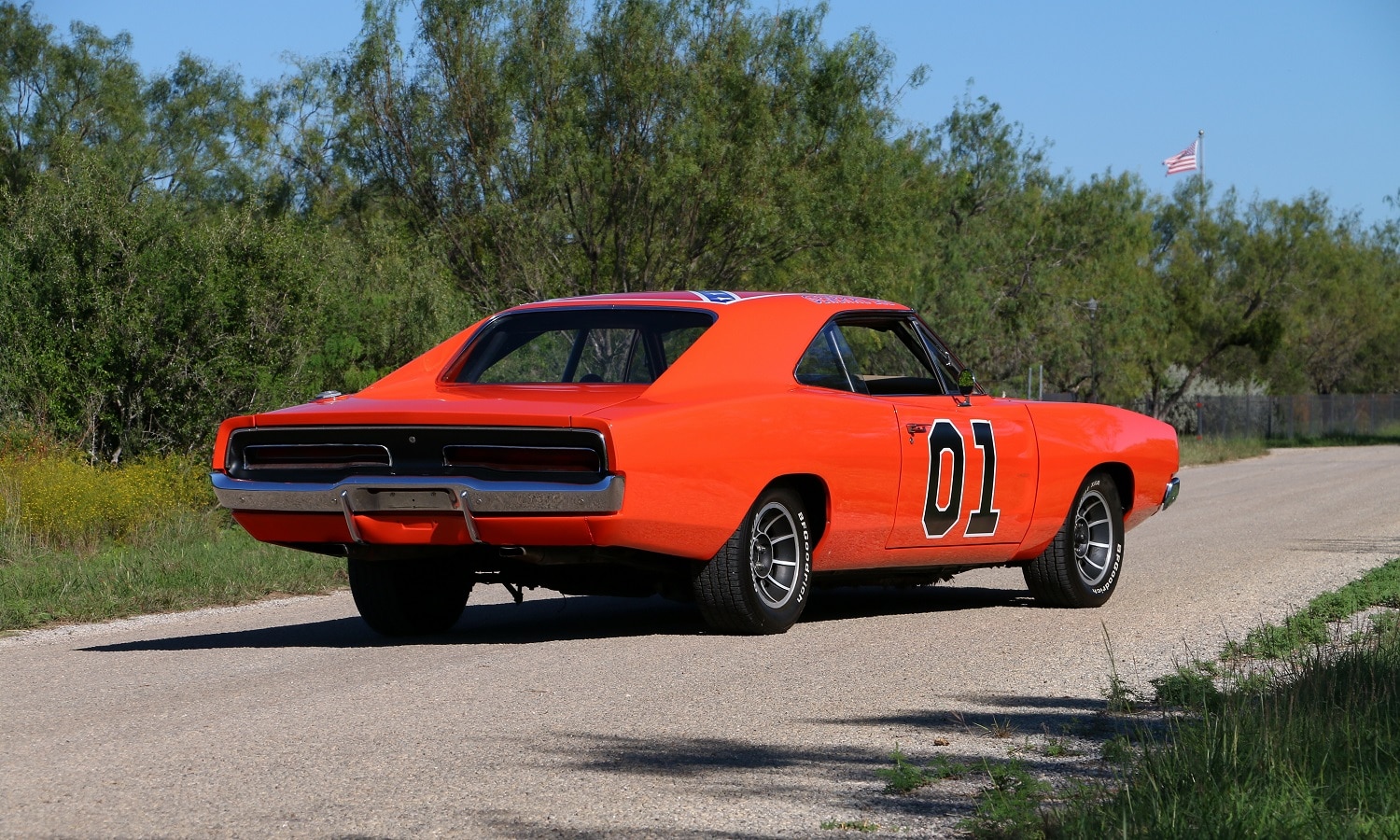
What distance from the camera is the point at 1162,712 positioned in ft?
21.2

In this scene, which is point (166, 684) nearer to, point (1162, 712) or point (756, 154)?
point (1162, 712)

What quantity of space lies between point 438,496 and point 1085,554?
14.7 feet

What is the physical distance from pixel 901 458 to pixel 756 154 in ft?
71.2

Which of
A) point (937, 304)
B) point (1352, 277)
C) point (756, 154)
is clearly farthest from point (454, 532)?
point (1352, 277)

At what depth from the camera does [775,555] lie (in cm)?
848

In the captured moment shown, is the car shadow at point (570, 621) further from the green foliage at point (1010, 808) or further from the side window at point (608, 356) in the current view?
the green foliage at point (1010, 808)

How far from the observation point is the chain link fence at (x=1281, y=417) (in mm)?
60219

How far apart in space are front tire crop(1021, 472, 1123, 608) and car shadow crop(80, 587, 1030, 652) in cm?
41

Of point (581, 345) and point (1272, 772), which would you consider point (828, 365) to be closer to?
point (581, 345)

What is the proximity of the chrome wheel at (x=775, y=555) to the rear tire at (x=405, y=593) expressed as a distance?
141 cm

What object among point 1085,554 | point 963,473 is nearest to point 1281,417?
point 1085,554

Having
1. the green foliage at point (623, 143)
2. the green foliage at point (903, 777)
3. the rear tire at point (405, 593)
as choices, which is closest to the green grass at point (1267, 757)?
the green foliage at point (903, 777)

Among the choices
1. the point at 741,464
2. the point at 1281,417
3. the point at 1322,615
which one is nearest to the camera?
the point at 741,464

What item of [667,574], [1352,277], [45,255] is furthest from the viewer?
[1352,277]
